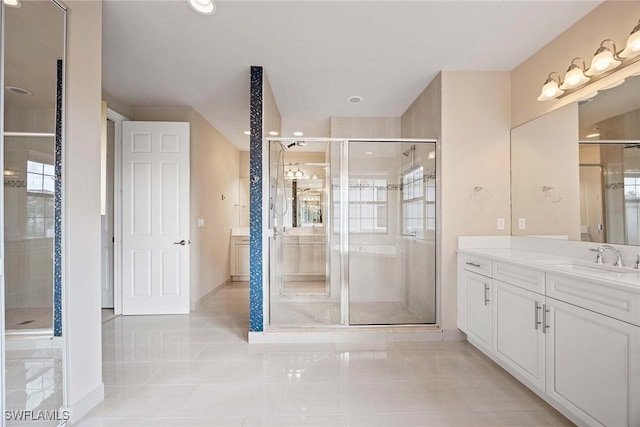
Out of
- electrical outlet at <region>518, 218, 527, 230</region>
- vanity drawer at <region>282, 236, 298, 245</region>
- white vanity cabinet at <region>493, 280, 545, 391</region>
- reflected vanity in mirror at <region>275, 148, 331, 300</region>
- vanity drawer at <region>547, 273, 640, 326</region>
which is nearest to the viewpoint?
vanity drawer at <region>547, 273, 640, 326</region>

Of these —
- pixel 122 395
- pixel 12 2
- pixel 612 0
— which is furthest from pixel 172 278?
pixel 612 0

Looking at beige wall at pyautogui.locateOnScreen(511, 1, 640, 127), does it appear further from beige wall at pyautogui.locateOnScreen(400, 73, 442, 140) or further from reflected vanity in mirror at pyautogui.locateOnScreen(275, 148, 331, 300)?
reflected vanity in mirror at pyautogui.locateOnScreen(275, 148, 331, 300)

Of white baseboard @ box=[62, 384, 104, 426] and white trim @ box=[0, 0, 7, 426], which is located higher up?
white trim @ box=[0, 0, 7, 426]

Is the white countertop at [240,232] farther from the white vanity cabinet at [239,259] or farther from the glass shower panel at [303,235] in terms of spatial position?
the glass shower panel at [303,235]

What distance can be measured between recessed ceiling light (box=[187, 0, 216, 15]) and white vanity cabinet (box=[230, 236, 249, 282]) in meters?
4.28

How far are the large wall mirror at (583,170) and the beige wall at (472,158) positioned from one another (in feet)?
0.49

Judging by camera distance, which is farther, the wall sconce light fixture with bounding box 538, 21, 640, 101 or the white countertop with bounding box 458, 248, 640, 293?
the wall sconce light fixture with bounding box 538, 21, 640, 101

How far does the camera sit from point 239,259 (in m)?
5.86

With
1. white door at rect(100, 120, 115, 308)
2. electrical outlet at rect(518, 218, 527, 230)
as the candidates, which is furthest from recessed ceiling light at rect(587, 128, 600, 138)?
white door at rect(100, 120, 115, 308)

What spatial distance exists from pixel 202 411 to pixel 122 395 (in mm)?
634

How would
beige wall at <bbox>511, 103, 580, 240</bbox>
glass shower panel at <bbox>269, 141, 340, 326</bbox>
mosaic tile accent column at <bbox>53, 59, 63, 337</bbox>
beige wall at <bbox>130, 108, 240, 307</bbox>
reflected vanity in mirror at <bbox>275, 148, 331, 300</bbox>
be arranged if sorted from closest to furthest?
1. mosaic tile accent column at <bbox>53, 59, 63, 337</bbox>
2. beige wall at <bbox>511, 103, 580, 240</bbox>
3. glass shower panel at <bbox>269, 141, 340, 326</bbox>
4. reflected vanity in mirror at <bbox>275, 148, 331, 300</bbox>
5. beige wall at <bbox>130, 108, 240, 307</bbox>

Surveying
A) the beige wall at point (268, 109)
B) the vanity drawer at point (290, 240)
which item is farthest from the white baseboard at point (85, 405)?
the beige wall at point (268, 109)

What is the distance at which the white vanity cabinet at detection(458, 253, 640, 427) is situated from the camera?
4.60ft

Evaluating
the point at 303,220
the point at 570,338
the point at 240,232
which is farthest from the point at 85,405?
the point at 240,232
